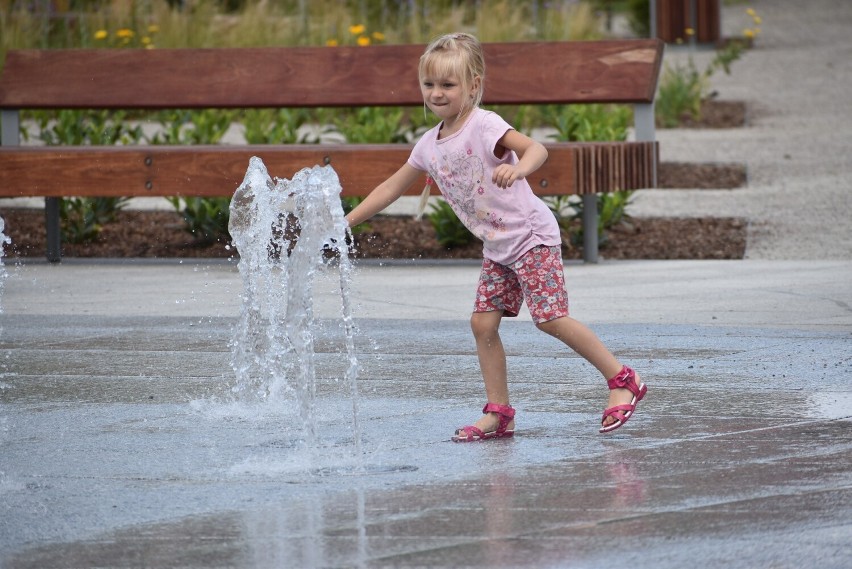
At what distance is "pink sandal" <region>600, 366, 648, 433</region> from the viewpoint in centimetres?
428

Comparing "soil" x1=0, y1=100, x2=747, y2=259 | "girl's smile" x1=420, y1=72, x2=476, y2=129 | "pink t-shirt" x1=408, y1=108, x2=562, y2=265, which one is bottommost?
"soil" x1=0, y1=100, x2=747, y2=259

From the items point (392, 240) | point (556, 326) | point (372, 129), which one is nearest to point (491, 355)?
point (556, 326)

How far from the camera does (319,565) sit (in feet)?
10.1

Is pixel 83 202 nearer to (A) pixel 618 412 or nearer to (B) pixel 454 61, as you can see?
(B) pixel 454 61

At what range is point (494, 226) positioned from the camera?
173 inches

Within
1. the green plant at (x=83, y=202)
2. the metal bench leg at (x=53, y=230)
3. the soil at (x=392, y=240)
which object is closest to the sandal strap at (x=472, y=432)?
the soil at (x=392, y=240)

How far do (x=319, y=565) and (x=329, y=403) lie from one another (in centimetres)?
181

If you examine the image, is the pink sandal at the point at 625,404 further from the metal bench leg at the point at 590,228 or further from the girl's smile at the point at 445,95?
the metal bench leg at the point at 590,228

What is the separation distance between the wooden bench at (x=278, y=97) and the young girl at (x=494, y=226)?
3095mm

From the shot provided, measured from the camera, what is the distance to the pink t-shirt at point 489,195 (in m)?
4.36

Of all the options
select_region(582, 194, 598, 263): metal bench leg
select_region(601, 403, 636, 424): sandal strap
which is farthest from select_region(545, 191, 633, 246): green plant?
select_region(601, 403, 636, 424): sandal strap

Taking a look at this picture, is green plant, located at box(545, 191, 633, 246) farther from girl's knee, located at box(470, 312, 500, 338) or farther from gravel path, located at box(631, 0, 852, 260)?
girl's knee, located at box(470, 312, 500, 338)

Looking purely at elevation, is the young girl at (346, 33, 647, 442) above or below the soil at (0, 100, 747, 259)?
above

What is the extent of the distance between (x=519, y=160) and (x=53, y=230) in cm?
494
